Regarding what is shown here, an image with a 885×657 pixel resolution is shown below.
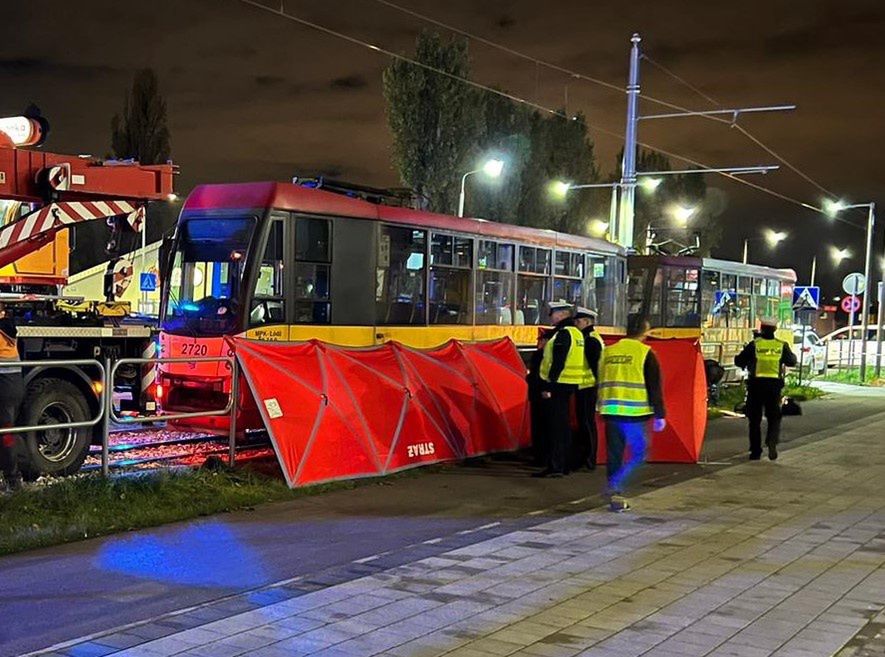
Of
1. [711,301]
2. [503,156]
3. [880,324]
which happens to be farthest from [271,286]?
[503,156]

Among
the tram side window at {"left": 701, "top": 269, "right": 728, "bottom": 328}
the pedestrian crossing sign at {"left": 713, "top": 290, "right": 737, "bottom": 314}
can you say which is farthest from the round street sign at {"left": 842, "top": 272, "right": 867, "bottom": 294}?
the tram side window at {"left": 701, "top": 269, "right": 728, "bottom": 328}

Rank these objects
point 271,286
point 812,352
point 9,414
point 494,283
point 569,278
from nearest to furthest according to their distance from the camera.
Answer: point 9,414
point 271,286
point 494,283
point 569,278
point 812,352

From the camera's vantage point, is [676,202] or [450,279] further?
[676,202]

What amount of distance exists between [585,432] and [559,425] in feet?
2.61

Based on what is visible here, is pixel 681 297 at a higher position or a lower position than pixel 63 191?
lower

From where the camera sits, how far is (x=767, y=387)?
13.3 metres

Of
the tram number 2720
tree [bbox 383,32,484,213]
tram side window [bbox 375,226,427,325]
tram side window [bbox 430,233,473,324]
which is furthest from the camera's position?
tree [bbox 383,32,484,213]

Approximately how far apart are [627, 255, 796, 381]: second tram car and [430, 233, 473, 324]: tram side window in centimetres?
786

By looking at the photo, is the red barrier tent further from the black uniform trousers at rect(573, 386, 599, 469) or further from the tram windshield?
the tram windshield

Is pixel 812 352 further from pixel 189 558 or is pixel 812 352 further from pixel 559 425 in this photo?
pixel 189 558

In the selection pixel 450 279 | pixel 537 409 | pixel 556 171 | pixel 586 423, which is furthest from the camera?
pixel 556 171

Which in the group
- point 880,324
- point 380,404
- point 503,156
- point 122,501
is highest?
point 503,156

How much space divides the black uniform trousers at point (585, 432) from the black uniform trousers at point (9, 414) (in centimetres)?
607

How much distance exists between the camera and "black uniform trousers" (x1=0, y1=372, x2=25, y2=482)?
9578 millimetres
